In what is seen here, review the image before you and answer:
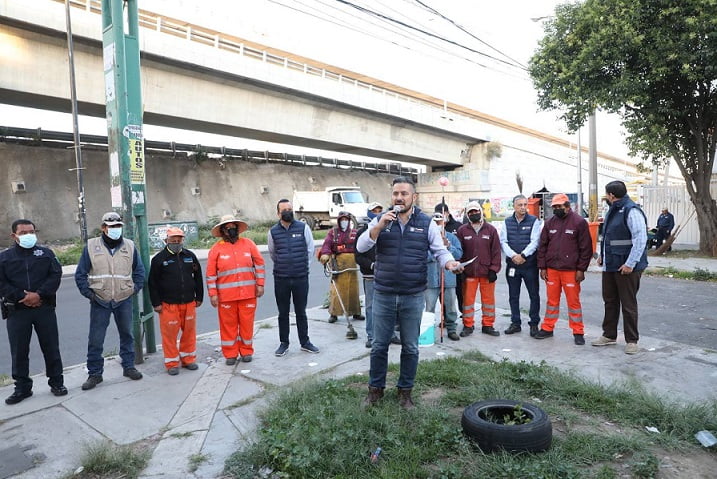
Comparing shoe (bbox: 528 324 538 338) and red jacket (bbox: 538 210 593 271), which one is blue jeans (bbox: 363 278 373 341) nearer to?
shoe (bbox: 528 324 538 338)

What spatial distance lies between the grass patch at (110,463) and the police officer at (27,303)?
1.74 metres

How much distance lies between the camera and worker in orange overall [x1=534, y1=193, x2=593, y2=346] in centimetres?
648

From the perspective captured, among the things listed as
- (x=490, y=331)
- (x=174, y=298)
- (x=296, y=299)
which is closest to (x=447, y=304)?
(x=490, y=331)

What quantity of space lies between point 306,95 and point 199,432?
2235cm

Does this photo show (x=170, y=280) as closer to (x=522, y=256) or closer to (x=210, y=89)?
(x=522, y=256)

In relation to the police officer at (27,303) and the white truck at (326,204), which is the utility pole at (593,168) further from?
the police officer at (27,303)

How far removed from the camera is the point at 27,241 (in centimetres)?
496

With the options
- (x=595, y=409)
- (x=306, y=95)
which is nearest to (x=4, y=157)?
(x=306, y=95)

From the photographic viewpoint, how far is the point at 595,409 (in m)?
4.23

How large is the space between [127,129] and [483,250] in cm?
493

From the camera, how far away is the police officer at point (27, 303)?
4.87m

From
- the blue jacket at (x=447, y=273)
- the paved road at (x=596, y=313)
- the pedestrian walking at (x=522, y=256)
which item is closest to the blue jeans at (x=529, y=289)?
the pedestrian walking at (x=522, y=256)

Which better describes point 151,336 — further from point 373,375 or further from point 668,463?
point 668,463

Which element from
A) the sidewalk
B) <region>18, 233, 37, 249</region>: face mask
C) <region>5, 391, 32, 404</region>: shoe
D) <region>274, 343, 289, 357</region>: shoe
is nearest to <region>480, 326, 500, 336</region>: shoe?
the sidewalk
